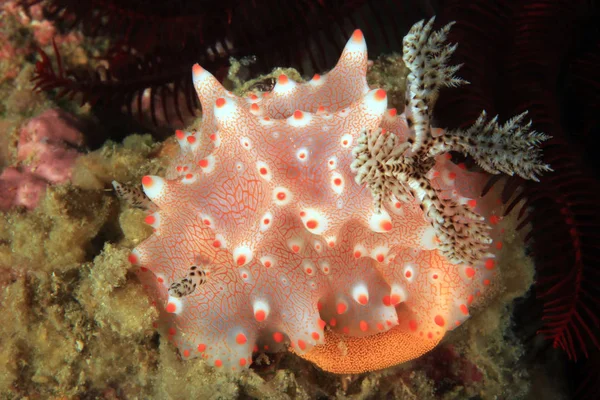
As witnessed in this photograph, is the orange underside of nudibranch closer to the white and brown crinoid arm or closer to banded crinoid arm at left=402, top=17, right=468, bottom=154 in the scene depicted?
the white and brown crinoid arm

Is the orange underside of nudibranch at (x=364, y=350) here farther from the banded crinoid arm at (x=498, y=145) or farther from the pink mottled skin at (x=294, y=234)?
the banded crinoid arm at (x=498, y=145)

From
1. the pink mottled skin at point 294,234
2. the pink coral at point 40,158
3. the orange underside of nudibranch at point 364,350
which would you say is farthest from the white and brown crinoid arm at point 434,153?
the pink coral at point 40,158

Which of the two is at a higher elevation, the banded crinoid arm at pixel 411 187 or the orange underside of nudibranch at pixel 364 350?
the banded crinoid arm at pixel 411 187

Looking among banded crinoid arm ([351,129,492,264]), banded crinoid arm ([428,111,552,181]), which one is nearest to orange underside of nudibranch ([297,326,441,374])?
banded crinoid arm ([351,129,492,264])

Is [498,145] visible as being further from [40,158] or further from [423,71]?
[40,158]

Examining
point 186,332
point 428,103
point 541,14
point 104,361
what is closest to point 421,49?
point 428,103

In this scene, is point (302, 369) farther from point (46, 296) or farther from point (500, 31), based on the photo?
point (500, 31)

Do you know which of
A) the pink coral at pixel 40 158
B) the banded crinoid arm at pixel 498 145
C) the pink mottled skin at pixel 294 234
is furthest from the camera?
the pink coral at pixel 40 158
